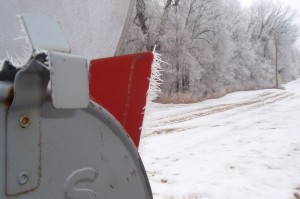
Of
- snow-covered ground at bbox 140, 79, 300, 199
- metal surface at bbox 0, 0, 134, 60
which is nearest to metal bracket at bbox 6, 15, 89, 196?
metal surface at bbox 0, 0, 134, 60

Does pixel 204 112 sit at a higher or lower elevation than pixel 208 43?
lower

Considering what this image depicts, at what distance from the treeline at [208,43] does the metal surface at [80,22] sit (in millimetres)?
10277

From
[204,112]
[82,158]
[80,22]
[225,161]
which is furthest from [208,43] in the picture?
[82,158]

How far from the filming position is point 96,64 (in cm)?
89

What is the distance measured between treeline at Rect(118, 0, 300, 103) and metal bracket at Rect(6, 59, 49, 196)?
10828 mm

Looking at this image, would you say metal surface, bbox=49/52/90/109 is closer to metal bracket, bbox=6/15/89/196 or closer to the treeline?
metal bracket, bbox=6/15/89/196

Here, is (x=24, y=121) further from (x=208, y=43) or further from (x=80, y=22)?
(x=208, y=43)

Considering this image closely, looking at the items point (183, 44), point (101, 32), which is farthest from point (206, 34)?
point (101, 32)

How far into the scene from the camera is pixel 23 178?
1.80 ft

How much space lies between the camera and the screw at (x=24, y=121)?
545 millimetres

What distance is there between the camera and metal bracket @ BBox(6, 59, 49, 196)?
1.74ft

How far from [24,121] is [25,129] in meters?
0.01

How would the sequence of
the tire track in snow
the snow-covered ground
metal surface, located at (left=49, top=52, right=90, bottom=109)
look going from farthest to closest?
the tire track in snow < the snow-covered ground < metal surface, located at (left=49, top=52, right=90, bottom=109)

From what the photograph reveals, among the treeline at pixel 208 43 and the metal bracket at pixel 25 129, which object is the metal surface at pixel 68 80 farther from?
the treeline at pixel 208 43
